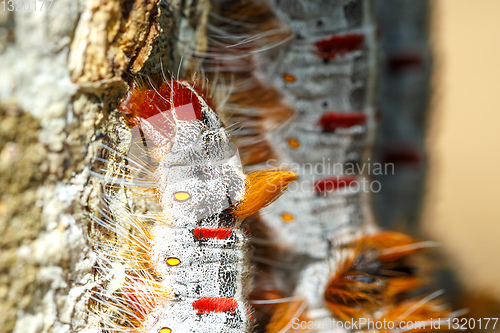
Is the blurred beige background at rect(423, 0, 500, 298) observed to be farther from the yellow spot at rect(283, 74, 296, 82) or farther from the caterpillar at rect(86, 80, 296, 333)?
the caterpillar at rect(86, 80, 296, 333)

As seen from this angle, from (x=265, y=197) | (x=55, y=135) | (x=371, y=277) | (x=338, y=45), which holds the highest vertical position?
(x=338, y=45)

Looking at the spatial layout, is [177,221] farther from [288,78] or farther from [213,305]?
[288,78]

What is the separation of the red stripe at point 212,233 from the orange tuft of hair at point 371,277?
13.6 inches

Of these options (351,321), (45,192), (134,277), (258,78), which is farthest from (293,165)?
(45,192)

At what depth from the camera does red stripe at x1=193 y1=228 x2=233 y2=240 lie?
49 centimetres

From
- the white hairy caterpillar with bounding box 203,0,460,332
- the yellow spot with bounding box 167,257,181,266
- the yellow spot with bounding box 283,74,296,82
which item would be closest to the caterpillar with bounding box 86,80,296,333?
the yellow spot with bounding box 167,257,181,266

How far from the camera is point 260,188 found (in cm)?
50

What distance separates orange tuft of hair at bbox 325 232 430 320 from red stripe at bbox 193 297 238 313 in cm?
31

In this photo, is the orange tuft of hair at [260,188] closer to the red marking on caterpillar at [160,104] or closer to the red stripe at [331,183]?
the red marking on caterpillar at [160,104]

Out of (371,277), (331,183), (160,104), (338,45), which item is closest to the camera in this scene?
(160,104)

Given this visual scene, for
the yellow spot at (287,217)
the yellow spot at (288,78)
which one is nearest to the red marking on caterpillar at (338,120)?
the yellow spot at (288,78)

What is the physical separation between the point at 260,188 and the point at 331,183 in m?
0.48

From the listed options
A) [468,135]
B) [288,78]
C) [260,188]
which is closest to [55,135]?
[260,188]

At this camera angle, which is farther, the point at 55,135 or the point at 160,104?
the point at 160,104
